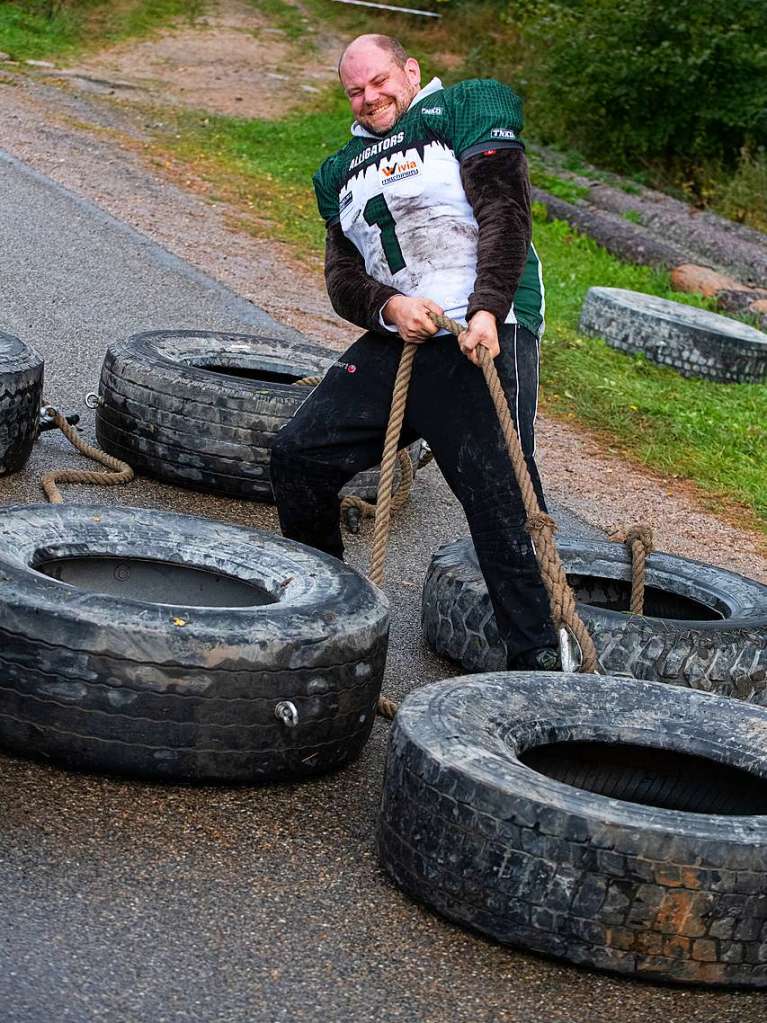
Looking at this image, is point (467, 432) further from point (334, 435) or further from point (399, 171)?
point (399, 171)

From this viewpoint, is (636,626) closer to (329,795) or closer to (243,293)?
(329,795)

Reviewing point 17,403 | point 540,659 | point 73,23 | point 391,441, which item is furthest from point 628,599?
point 73,23

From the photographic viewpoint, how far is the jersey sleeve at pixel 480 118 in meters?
4.42

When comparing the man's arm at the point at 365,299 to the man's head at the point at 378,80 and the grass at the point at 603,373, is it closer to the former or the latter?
the man's head at the point at 378,80

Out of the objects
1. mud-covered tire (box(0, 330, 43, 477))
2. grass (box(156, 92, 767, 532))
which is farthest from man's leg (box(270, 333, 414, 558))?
grass (box(156, 92, 767, 532))

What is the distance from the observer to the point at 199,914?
323 centimetres

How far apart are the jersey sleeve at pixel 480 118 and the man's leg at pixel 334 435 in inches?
23.7

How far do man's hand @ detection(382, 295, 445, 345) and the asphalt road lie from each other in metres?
1.10

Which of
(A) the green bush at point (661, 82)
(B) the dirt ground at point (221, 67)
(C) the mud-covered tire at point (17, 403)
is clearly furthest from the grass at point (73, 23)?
(C) the mud-covered tire at point (17, 403)

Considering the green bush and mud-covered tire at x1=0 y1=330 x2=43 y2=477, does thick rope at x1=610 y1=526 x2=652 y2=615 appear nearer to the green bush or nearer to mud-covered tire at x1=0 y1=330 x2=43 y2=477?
mud-covered tire at x1=0 y1=330 x2=43 y2=477

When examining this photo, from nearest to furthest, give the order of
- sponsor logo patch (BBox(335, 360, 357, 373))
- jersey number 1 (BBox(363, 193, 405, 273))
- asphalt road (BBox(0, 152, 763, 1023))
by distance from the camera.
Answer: asphalt road (BBox(0, 152, 763, 1023)) → jersey number 1 (BBox(363, 193, 405, 273)) → sponsor logo patch (BBox(335, 360, 357, 373))

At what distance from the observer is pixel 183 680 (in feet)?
11.8

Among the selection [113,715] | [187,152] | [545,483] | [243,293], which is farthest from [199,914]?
[187,152]

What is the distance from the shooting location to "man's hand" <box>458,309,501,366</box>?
430 cm
